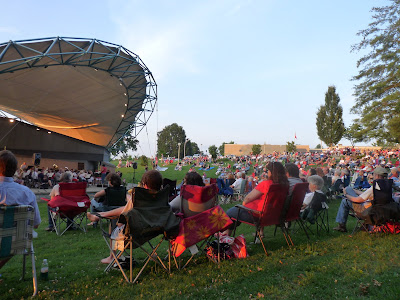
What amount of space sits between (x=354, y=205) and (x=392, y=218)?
2.07ft

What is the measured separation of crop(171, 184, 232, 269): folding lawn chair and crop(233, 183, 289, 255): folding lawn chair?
47 centimetres

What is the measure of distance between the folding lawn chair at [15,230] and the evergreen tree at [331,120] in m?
61.0

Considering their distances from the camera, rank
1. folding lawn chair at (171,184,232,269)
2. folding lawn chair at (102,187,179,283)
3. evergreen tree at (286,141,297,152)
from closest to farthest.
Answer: folding lawn chair at (102,187,179,283)
folding lawn chair at (171,184,232,269)
evergreen tree at (286,141,297,152)

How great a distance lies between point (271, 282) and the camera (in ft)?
9.10

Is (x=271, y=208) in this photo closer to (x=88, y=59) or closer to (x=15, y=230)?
(x=15, y=230)

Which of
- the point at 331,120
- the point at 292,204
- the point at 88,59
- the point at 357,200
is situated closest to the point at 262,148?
the point at 331,120

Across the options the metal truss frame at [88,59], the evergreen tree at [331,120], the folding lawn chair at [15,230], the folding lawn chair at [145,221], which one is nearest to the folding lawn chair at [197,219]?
the folding lawn chair at [145,221]

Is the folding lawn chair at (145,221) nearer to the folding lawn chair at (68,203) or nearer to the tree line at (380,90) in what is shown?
the folding lawn chair at (68,203)

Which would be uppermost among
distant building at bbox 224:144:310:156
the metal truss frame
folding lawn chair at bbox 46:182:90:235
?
the metal truss frame

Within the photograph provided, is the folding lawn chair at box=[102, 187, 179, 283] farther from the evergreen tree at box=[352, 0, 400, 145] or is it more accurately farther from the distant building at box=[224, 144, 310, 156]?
the distant building at box=[224, 144, 310, 156]

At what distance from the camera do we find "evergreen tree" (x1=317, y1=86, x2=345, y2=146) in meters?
56.2

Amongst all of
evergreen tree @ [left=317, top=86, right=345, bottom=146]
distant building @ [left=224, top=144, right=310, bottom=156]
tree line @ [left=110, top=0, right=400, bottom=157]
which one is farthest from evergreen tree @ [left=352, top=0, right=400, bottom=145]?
distant building @ [left=224, top=144, right=310, bottom=156]

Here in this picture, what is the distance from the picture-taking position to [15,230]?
2551 millimetres

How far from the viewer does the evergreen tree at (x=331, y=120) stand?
56219 mm
